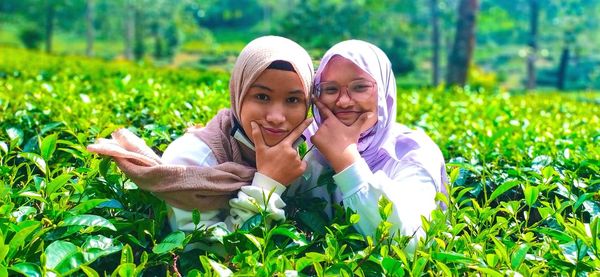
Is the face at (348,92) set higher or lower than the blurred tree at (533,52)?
higher

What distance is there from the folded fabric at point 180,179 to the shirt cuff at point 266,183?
Answer: 5 cm

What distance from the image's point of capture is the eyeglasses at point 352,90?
75.6 inches

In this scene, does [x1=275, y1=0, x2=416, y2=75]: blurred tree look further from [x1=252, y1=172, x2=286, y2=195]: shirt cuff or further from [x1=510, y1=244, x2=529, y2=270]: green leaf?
[x1=510, y1=244, x2=529, y2=270]: green leaf

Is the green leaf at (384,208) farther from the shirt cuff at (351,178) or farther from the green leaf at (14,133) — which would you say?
the green leaf at (14,133)

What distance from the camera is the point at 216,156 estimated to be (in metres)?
1.83

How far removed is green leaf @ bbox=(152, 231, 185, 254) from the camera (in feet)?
4.77

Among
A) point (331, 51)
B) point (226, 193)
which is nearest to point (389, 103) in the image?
point (331, 51)

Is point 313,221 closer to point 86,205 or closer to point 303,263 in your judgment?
point 303,263

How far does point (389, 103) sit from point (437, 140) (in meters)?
0.84

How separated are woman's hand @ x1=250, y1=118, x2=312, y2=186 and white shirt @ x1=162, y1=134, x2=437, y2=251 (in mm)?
23

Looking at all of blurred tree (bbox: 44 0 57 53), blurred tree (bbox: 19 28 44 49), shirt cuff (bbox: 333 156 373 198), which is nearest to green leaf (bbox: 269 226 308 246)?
shirt cuff (bbox: 333 156 373 198)

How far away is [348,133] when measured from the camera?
6.12ft

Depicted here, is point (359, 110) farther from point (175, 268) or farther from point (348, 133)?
point (175, 268)

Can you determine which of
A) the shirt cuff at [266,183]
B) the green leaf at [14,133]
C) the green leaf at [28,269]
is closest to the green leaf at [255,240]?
the shirt cuff at [266,183]
